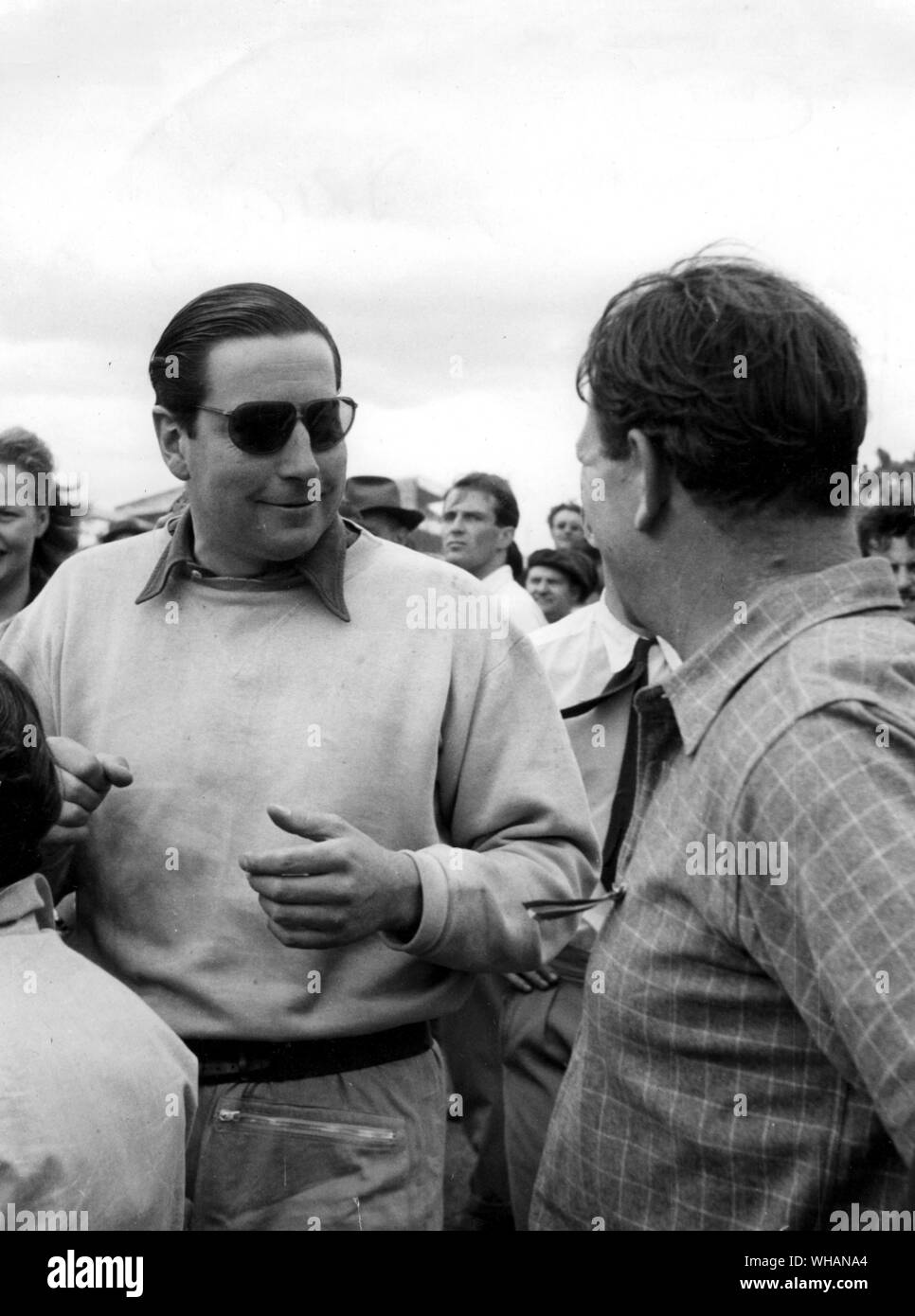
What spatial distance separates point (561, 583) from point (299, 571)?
4.54 m

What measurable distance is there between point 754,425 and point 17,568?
93.9 inches

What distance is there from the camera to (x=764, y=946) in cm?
146

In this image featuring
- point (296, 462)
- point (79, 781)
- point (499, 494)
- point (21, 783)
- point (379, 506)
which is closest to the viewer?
point (21, 783)

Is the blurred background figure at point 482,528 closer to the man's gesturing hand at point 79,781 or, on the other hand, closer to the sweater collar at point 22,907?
the man's gesturing hand at point 79,781

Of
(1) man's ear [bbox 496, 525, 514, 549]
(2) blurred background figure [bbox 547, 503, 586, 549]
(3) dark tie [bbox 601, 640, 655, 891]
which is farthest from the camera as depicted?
(2) blurred background figure [bbox 547, 503, 586, 549]

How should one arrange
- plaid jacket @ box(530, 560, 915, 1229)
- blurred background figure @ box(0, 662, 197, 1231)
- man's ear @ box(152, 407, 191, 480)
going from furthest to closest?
man's ear @ box(152, 407, 191, 480)
blurred background figure @ box(0, 662, 197, 1231)
plaid jacket @ box(530, 560, 915, 1229)

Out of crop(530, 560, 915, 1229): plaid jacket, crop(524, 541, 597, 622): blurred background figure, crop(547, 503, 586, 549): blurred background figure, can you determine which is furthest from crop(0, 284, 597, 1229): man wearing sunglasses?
crop(547, 503, 586, 549): blurred background figure

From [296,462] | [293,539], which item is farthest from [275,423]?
[293,539]

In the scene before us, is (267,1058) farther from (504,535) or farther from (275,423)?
(504,535)

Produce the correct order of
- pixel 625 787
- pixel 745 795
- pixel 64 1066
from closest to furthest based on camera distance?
1. pixel 745 795
2. pixel 64 1066
3. pixel 625 787

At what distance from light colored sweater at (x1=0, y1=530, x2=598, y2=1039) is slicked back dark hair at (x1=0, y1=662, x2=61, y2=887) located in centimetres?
32

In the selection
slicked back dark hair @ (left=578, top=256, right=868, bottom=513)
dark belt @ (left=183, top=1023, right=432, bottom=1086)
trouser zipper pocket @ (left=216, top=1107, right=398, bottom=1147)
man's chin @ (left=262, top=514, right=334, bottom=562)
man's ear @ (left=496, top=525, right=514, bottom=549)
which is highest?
man's ear @ (left=496, top=525, right=514, bottom=549)

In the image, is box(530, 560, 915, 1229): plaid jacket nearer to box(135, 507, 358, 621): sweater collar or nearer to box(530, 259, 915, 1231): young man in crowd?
box(530, 259, 915, 1231): young man in crowd

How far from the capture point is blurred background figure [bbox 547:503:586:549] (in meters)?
7.34
